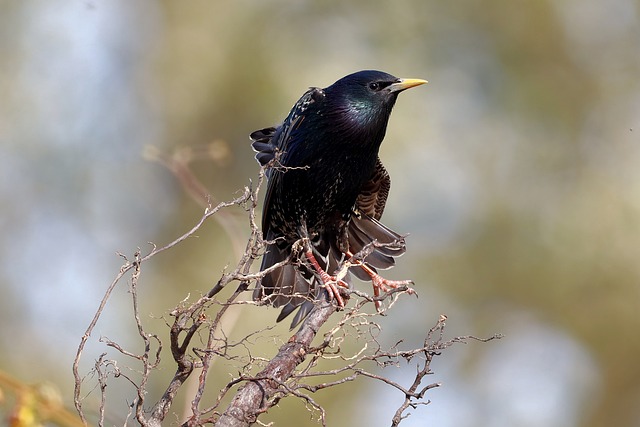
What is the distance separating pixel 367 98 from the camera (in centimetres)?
563

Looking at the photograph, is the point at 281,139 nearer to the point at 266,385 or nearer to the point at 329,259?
the point at 329,259

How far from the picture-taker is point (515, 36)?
535 inches

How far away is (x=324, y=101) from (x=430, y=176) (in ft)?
19.9

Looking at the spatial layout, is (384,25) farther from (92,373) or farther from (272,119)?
(92,373)

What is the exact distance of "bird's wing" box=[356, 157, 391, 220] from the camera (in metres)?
6.01

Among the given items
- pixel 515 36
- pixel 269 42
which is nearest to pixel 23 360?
pixel 269 42

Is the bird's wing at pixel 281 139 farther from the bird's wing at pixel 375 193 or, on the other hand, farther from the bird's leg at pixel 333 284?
the bird's leg at pixel 333 284

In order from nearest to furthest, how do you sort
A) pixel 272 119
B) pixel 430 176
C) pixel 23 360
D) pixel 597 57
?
1. pixel 23 360
2. pixel 272 119
3. pixel 430 176
4. pixel 597 57

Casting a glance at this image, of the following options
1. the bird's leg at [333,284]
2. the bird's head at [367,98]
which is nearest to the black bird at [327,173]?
the bird's head at [367,98]

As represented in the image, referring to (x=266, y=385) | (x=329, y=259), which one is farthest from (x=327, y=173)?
(x=266, y=385)

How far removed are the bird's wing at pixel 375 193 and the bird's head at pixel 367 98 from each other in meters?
0.41

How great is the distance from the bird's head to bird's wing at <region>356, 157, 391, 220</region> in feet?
1.34

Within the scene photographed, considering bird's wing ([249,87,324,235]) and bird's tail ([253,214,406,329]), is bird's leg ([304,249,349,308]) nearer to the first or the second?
bird's tail ([253,214,406,329])

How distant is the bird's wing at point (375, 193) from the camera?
6012 millimetres
